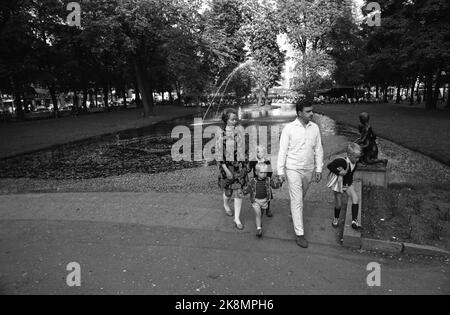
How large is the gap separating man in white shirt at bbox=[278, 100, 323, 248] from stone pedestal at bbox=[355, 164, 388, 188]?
11.6 ft

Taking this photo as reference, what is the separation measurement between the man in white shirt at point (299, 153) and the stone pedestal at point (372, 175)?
11.6 feet

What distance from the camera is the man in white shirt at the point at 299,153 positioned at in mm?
5328

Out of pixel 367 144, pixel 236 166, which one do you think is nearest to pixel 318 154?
pixel 236 166

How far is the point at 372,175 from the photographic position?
843 cm

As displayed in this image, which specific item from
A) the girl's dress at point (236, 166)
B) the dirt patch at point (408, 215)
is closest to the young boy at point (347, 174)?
the dirt patch at point (408, 215)

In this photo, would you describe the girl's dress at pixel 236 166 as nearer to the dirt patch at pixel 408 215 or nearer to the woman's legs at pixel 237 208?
the woman's legs at pixel 237 208

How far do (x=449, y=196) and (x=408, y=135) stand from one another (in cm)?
1050

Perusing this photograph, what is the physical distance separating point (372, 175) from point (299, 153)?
4029 mm

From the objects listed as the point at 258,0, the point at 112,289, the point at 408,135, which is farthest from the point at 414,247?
the point at 258,0

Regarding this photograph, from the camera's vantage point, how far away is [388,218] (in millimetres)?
6332

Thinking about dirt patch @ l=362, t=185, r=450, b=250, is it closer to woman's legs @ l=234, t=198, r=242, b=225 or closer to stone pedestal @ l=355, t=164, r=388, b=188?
stone pedestal @ l=355, t=164, r=388, b=188

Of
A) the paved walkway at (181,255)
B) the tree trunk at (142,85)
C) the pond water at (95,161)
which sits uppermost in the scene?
the tree trunk at (142,85)

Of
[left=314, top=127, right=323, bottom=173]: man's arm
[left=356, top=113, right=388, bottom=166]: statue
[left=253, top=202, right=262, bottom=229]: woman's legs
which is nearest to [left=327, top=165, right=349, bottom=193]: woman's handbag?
[left=314, top=127, right=323, bottom=173]: man's arm
